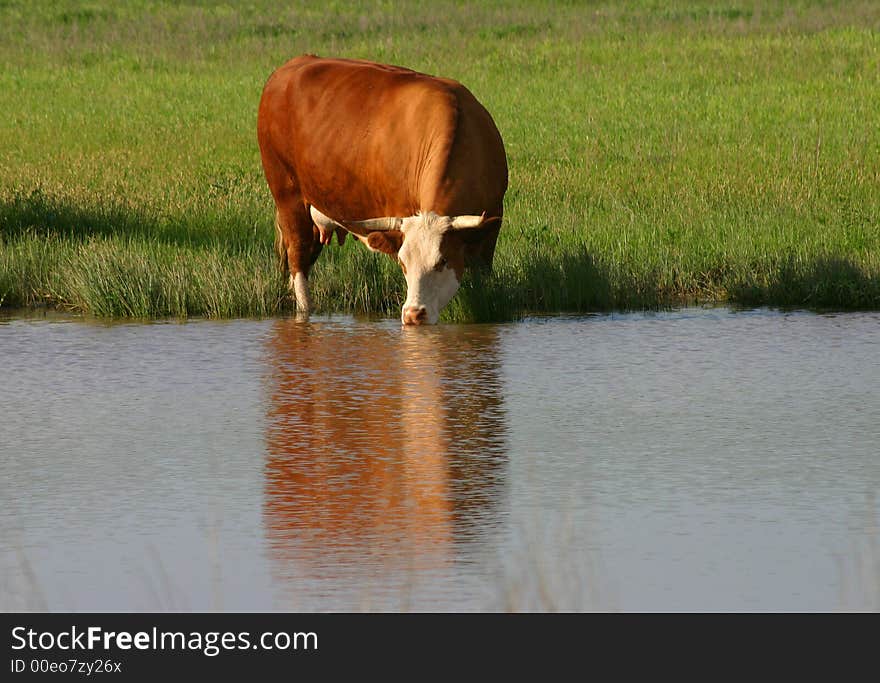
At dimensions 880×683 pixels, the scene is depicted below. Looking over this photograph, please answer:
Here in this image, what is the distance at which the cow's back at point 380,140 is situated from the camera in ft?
38.1

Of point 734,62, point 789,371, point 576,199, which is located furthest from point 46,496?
point 734,62

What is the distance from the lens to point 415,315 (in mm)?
10953

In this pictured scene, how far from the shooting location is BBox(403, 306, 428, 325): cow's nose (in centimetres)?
1095

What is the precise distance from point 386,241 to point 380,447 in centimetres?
407

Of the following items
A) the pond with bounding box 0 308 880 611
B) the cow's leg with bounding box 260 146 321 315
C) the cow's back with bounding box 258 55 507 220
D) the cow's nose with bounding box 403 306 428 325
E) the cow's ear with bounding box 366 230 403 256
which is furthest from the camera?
the cow's leg with bounding box 260 146 321 315

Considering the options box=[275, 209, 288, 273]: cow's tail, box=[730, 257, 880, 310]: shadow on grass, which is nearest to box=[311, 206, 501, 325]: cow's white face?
box=[275, 209, 288, 273]: cow's tail

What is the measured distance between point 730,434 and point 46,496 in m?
2.79

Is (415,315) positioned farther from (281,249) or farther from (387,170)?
(281,249)

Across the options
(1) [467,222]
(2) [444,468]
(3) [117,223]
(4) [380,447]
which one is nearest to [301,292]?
(1) [467,222]

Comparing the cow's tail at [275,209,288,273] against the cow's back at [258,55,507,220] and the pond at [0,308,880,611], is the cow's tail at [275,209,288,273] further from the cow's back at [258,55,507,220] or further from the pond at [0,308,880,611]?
the pond at [0,308,880,611]

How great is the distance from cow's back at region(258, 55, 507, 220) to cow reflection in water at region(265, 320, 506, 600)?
1034 millimetres


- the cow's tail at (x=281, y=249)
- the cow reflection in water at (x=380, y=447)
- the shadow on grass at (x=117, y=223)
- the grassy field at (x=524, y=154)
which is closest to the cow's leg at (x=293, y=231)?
the cow's tail at (x=281, y=249)

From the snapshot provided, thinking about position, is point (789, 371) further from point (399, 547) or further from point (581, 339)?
point (399, 547)
